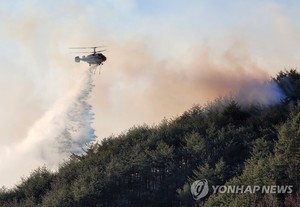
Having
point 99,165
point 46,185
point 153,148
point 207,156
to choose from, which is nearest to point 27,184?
point 46,185

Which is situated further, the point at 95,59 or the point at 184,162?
the point at 95,59

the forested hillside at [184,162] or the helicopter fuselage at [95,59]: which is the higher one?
the helicopter fuselage at [95,59]

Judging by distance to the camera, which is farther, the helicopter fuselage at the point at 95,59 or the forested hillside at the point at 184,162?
the helicopter fuselage at the point at 95,59

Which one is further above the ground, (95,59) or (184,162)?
(95,59)

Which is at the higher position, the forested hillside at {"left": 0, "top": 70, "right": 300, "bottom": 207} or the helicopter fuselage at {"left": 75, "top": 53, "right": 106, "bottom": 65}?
the helicopter fuselage at {"left": 75, "top": 53, "right": 106, "bottom": 65}

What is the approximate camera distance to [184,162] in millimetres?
71750

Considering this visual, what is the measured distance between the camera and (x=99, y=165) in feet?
249

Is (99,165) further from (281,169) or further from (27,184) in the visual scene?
(281,169)

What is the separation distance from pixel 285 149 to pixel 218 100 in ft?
88.8

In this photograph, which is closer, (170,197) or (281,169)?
(281,169)

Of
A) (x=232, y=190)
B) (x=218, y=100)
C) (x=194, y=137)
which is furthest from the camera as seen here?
(x=218, y=100)

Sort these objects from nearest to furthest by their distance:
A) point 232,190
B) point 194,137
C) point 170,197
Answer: point 232,190 < point 170,197 < point 194,137

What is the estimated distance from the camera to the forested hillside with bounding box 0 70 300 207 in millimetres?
60469

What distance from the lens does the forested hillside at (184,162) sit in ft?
198
